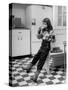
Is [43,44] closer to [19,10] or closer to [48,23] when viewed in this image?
[48,23]

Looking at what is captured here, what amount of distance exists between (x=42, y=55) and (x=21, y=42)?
194 millimetres

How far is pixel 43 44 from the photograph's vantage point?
4.20 ft

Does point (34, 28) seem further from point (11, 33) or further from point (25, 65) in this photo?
point (25, 65)

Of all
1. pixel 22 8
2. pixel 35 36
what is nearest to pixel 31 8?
pixel 22 8

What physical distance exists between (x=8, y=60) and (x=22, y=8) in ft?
1.29

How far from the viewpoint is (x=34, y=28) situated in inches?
49.4

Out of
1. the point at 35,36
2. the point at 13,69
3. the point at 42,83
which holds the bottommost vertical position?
the point at 42,83

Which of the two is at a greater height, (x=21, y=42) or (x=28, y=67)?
(x=21, y=42)

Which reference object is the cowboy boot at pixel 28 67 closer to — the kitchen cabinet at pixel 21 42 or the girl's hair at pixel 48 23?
the kitchen cabinet at pixel 21 42

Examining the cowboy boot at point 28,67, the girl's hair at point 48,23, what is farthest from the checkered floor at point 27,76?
the girl's hair at point 48,23

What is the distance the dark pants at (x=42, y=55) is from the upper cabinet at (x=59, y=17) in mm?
165

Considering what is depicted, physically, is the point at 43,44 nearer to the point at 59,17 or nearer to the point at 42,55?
the point at 42,55

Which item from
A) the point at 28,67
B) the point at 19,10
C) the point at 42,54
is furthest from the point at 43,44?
the point at 19,10

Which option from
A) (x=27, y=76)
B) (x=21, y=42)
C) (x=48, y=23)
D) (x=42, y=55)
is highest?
(x=48, y=23)
